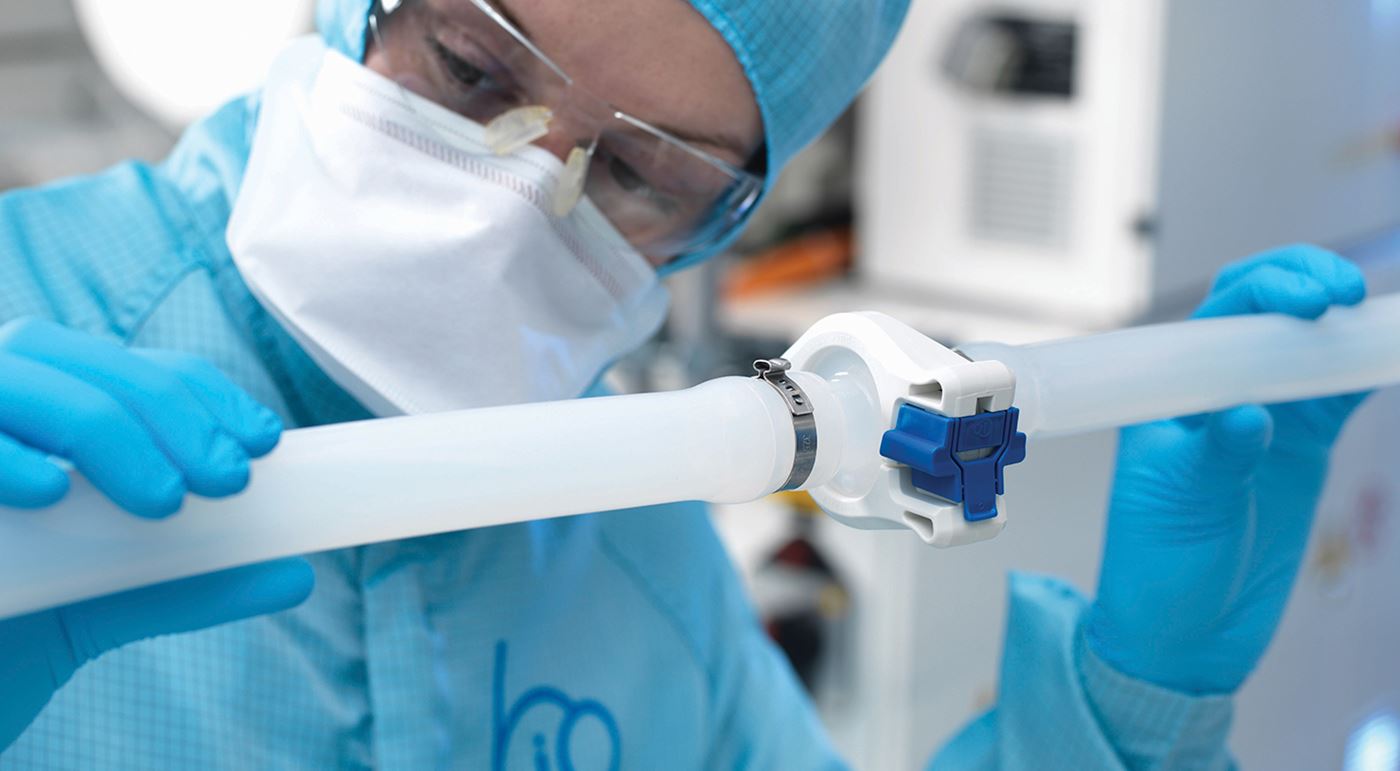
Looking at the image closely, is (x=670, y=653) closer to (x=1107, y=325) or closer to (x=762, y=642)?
(x=762, y=642)

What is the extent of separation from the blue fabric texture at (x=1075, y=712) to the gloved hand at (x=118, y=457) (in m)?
0.56

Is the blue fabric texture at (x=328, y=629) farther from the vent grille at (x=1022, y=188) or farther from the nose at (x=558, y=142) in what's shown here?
the vent grille at (x=1022, y=188)

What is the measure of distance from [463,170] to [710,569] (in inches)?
15.0

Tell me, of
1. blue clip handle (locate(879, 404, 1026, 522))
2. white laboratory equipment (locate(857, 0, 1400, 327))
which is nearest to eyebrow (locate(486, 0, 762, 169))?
blue clip handle (locate(879, 404, 1026, 522))

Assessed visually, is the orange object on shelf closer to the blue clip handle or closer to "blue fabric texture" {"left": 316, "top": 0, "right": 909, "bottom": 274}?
"blue fabric texture" {"left": 316, "top": 0, "right": 909, "bottom": 274}

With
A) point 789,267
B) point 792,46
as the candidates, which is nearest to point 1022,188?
point 789,267

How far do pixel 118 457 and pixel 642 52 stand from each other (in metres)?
0.42

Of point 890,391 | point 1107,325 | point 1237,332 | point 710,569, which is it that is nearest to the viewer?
point 890,391

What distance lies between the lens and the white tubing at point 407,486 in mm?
578

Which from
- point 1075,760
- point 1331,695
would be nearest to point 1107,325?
point 1331,695

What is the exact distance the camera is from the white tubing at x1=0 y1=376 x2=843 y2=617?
1.90 ft

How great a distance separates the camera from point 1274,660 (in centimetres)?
203

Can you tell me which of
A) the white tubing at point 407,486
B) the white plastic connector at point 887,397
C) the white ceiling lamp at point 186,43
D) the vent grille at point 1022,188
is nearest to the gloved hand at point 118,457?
the white tubing at point 407,486

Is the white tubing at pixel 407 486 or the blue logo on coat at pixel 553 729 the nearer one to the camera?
the white tubing at pixel 407 486
